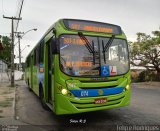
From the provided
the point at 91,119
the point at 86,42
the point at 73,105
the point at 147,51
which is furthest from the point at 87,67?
the point at 147,51

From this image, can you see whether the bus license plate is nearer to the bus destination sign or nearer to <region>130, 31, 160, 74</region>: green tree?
the bus destination sign

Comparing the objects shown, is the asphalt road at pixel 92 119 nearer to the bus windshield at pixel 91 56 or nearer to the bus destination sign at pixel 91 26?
the bus windshield at pixel 91 56

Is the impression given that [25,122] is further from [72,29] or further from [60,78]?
[72,29]

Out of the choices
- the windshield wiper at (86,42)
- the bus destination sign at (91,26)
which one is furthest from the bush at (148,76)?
the windshield wiper at (86,42)

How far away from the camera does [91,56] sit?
8445 mm

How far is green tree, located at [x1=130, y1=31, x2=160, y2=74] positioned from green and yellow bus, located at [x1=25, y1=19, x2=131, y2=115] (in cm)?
2098

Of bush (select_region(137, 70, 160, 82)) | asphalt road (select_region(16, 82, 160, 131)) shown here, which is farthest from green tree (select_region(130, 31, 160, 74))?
asphalt road (select_region(16, 82, 160, 131))

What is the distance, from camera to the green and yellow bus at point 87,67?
804 centimetres

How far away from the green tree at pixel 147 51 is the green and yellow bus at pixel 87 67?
2098cm

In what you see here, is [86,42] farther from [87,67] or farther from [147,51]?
[147,51]

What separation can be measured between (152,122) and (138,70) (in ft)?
97.2

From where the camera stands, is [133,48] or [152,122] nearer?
[152,122]

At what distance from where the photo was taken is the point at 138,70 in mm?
37688

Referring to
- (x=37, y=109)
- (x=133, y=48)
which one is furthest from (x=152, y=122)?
(x=133, y=48)
